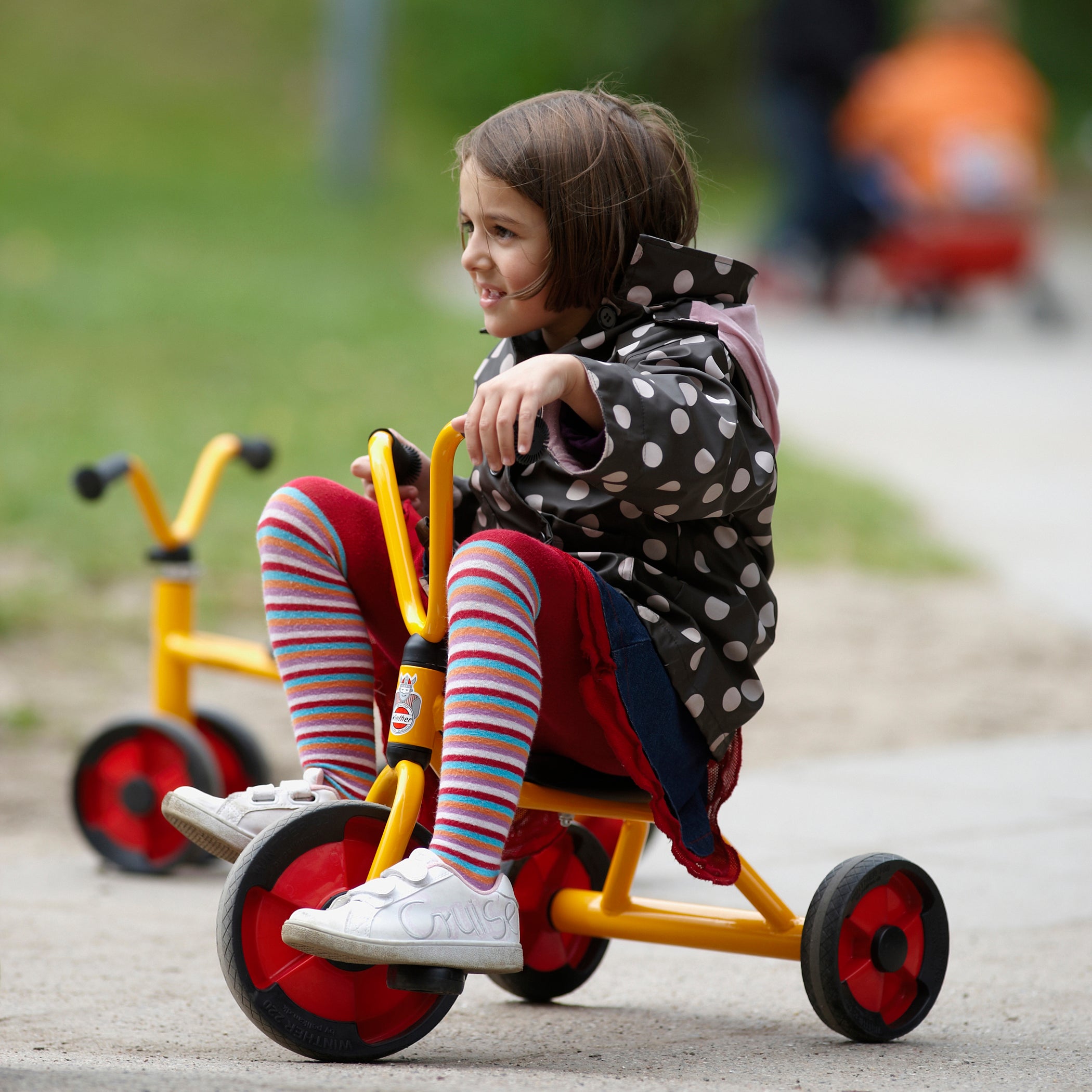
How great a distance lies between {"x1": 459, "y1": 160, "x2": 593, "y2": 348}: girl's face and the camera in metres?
2.05

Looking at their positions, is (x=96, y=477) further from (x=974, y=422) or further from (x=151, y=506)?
(x=974, y=422)

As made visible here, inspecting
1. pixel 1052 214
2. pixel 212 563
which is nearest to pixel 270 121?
pixel 1052 214

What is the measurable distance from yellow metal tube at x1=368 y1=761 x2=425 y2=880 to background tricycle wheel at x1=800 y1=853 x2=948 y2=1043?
0.54 metres

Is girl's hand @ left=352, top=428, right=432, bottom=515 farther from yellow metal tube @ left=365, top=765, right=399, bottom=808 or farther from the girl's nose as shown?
yellow metal tube @ left=365, top=765, right=399, bottom=808

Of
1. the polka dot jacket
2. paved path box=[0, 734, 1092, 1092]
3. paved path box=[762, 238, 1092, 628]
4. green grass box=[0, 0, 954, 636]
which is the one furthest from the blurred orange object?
the polka dot jacket

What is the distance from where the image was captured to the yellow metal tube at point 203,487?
3221mm

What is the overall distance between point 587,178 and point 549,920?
0.98 meters

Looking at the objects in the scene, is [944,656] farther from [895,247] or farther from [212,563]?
[895,247]

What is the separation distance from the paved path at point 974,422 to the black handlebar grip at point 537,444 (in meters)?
3.06

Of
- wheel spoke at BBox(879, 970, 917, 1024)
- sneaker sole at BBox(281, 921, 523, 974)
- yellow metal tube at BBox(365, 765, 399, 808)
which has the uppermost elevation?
yellow metal tube at BBox(365, 765, 399, 808)

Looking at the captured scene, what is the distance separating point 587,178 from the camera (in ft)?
6.68

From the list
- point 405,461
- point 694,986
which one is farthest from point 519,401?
point 694,986

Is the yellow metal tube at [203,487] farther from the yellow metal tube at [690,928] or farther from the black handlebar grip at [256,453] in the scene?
the yellow metal tube at [690,928]

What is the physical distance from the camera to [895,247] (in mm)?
9359
